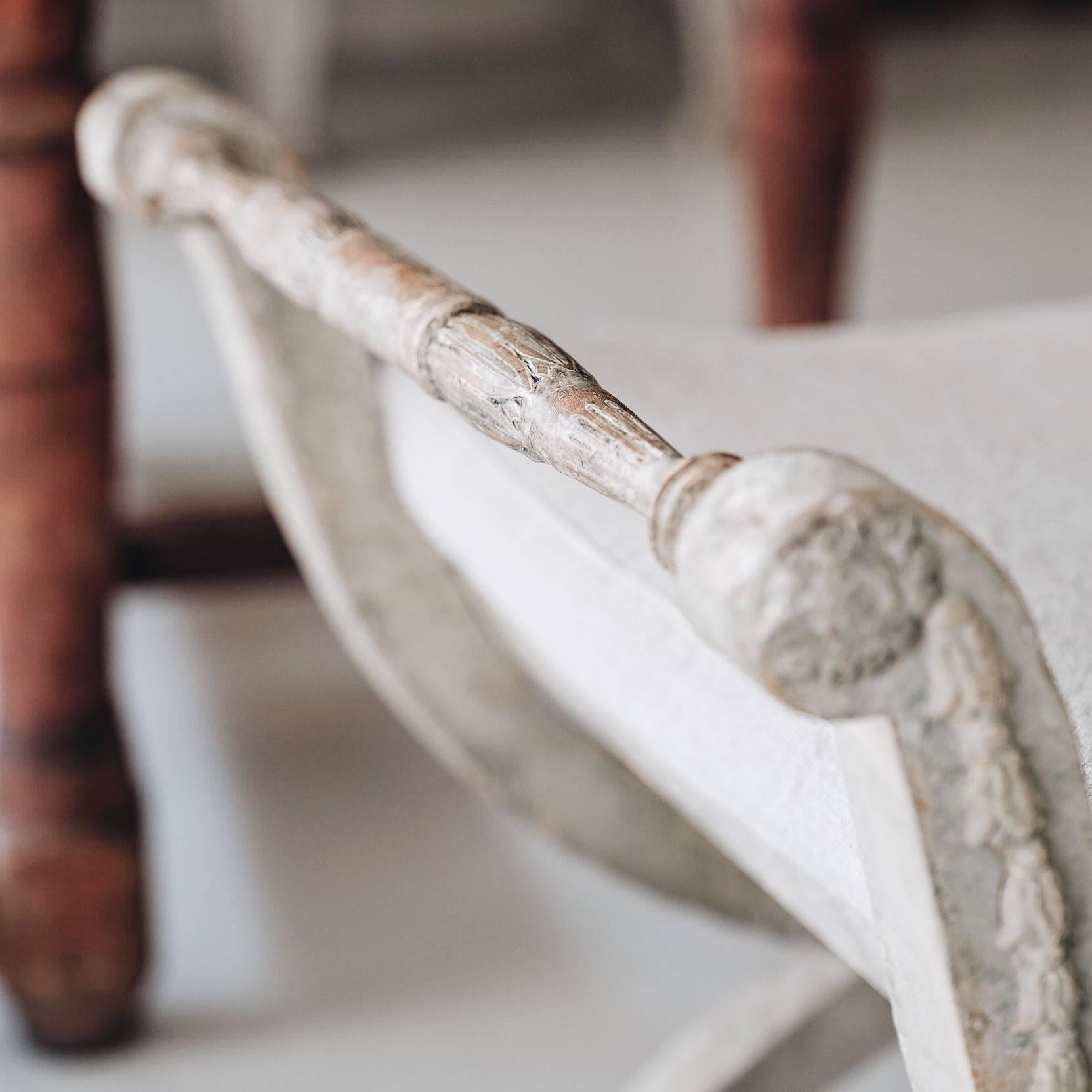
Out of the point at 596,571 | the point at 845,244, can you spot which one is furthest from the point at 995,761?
the point at 845,244

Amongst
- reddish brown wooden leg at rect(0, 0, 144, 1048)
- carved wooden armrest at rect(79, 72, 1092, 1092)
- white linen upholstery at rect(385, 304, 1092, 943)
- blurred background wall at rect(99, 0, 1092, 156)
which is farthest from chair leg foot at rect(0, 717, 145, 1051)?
blurred background wall at rect(99, 0, 1092, 156)

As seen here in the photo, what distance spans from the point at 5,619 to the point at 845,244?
1.86 feet

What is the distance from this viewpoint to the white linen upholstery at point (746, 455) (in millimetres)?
330

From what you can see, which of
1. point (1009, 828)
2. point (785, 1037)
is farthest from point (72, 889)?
point (1009, 828)

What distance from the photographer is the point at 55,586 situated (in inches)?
25.9

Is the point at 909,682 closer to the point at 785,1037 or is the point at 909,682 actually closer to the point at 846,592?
the point at 846,592

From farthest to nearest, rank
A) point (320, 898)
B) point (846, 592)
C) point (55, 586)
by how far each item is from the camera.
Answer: point (320, 898) < point (55, 586) < point (846, 592)

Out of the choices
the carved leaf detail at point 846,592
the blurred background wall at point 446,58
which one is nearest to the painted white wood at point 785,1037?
the carved leaf detail at point 846,592

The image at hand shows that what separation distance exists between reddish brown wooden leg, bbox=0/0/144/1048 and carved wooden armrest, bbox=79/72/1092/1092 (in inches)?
14.9

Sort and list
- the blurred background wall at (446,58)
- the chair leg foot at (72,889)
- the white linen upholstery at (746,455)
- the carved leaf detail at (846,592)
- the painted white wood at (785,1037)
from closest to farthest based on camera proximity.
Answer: the carved leaf detail at (846,592) → the white linen upholstery at (746,455) → the painted white wood at (785,1037) → the chair leg foot at (72,889) → the blurred background wall at (446,58)

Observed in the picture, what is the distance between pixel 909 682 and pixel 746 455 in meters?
0.17

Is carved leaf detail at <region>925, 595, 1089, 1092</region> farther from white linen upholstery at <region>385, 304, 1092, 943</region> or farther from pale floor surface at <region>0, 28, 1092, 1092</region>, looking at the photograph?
pale floor surface at <region>0, 28, 1092, 1092</region>

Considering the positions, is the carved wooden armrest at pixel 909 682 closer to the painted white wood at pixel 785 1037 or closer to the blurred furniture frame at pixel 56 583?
the painted white wood at pixel 785 1037

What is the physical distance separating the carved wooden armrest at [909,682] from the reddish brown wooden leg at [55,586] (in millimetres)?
378
